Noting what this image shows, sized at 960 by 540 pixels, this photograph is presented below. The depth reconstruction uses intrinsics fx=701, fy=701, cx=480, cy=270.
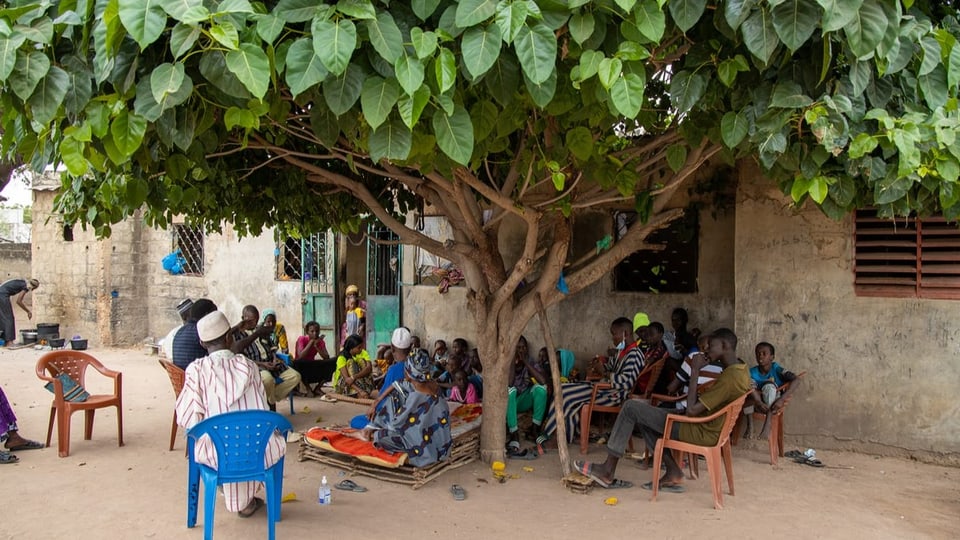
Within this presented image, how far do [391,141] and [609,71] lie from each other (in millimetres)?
944

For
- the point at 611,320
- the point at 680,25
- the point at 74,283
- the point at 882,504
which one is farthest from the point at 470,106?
the point at 74,283

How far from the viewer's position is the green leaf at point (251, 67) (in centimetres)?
251

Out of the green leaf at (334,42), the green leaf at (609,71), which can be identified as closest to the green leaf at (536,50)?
the green leaf at (609,71)

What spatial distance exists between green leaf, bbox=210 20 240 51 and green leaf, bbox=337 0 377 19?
0.41 m

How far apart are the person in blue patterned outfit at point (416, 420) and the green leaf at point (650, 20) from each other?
3304mm

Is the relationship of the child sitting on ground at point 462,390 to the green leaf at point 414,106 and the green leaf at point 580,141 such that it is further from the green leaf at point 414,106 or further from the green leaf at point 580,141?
the green leaf at point 414,106

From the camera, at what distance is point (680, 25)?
278 centimetres

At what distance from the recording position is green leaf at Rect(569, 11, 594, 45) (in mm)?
2771

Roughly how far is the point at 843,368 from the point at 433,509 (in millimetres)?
Result: 3788

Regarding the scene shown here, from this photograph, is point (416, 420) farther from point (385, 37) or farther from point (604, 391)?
point (385, 37)

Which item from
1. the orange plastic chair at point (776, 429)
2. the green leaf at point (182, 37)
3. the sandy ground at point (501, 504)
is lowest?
the sandy ground at point (501, 504)

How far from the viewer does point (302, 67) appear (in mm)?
2666

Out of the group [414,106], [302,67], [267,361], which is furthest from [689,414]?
[267,361]

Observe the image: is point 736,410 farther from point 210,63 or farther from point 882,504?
point 210,63
